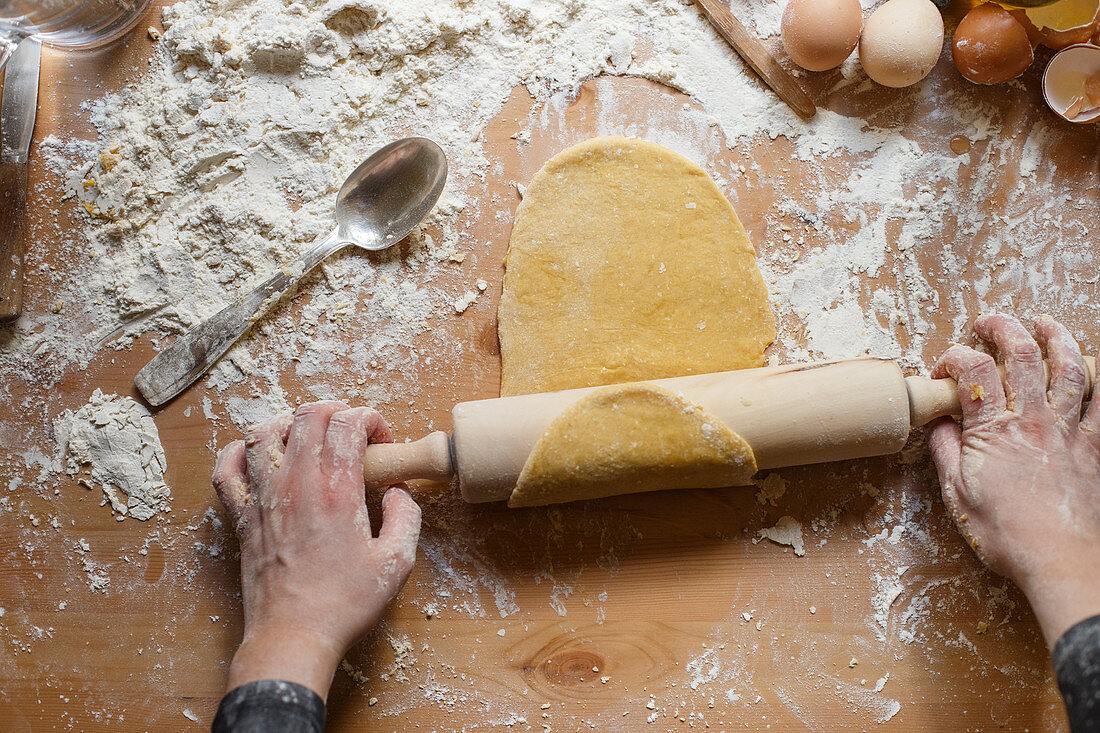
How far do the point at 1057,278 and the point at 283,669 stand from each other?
154cm

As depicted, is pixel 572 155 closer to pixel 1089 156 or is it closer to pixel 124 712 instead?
pixel 1089 156

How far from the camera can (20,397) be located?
1348 millimetres

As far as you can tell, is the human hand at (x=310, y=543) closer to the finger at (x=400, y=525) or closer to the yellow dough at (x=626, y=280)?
the finger at (x=400, y=525)

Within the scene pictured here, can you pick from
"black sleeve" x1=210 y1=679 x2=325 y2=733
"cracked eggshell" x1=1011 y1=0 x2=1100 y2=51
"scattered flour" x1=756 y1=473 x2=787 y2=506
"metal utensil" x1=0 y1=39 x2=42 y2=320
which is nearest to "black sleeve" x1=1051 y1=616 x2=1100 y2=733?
"scattered flour" x1=756 y1=473 x2=787 y2=506

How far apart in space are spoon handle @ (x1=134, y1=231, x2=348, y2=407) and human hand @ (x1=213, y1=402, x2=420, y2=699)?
7.8 inches

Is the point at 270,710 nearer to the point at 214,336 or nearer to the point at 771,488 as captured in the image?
the point at 214,336

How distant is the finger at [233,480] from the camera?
1.23 metres

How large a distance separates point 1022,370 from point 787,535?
0.49m

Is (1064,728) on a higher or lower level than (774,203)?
lower

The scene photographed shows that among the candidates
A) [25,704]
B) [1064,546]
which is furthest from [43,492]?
[1064,546]

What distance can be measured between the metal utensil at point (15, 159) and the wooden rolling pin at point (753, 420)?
0.77m

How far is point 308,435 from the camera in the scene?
1206 millimetres

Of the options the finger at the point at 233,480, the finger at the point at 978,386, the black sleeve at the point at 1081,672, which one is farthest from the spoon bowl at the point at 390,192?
the black sleeve at the point at 1081,672

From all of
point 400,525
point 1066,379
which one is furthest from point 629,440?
point 1066,379
